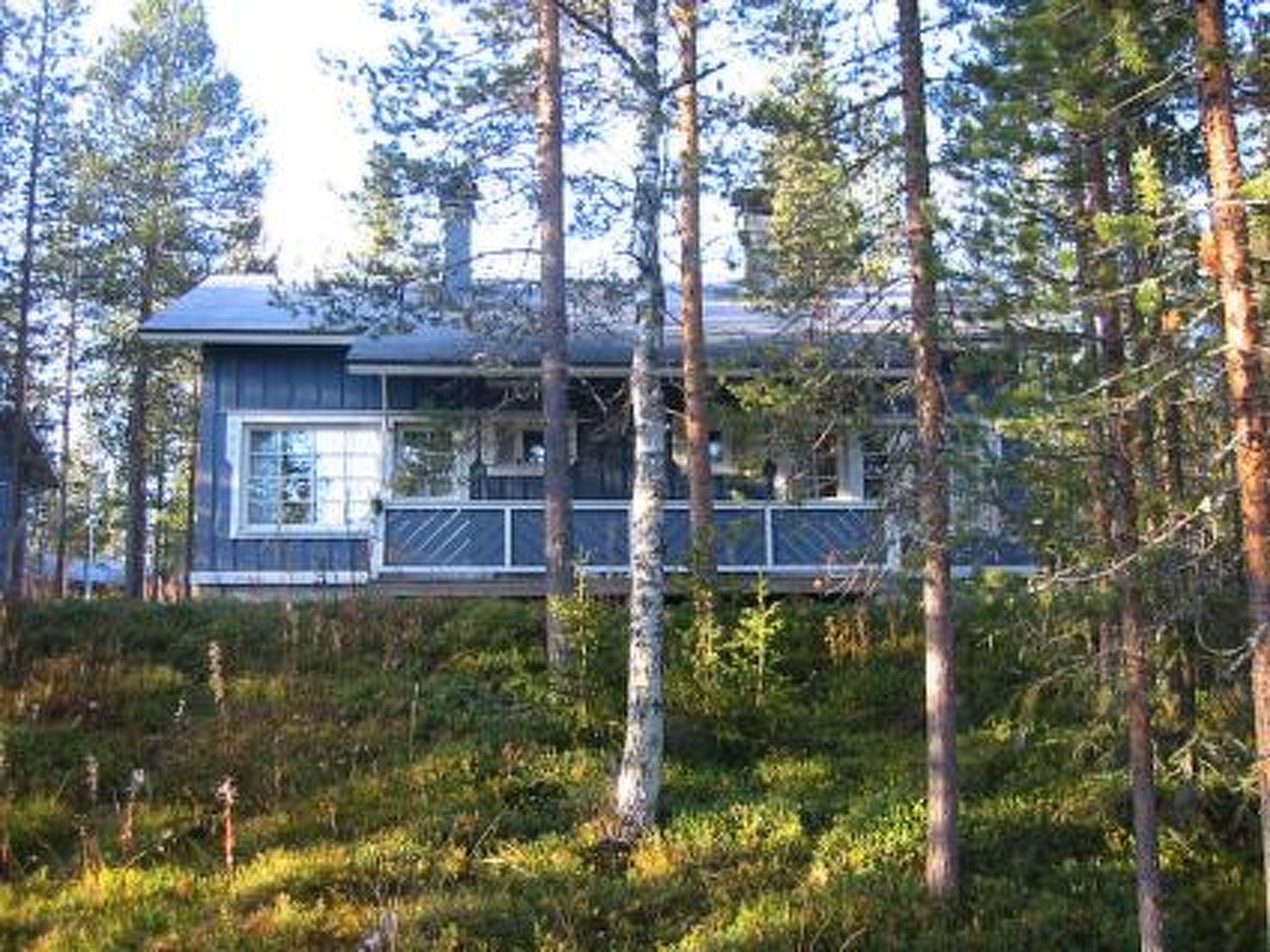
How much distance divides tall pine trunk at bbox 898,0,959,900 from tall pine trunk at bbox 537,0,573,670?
510cm

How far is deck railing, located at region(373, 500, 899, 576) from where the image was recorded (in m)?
17.7

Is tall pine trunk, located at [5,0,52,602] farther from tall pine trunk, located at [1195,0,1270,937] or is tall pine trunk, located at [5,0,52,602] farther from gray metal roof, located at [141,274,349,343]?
tall pine trunk, located at [1195,0,1270,937]

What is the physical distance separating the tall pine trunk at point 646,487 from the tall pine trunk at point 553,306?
9.34ft

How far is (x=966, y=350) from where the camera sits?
31.9ft

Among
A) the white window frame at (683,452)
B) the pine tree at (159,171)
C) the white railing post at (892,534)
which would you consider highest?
the pine tree at (159,171)

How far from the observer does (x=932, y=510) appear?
33.1ft

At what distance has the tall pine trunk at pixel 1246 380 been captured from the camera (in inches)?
293

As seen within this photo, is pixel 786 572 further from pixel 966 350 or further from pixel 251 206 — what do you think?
pixel 251 206

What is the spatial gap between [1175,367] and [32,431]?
30.1 metres

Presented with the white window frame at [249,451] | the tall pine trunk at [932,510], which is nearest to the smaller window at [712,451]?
the white window frame at [249,451]

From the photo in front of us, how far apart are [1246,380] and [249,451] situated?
51.0ft

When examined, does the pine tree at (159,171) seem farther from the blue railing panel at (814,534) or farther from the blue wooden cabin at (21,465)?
the blue railing panel at (814,534)

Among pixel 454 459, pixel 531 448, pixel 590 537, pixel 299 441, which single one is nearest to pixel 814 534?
pixel 590 537

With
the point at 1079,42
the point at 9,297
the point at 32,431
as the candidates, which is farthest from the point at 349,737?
the point at 32,431
